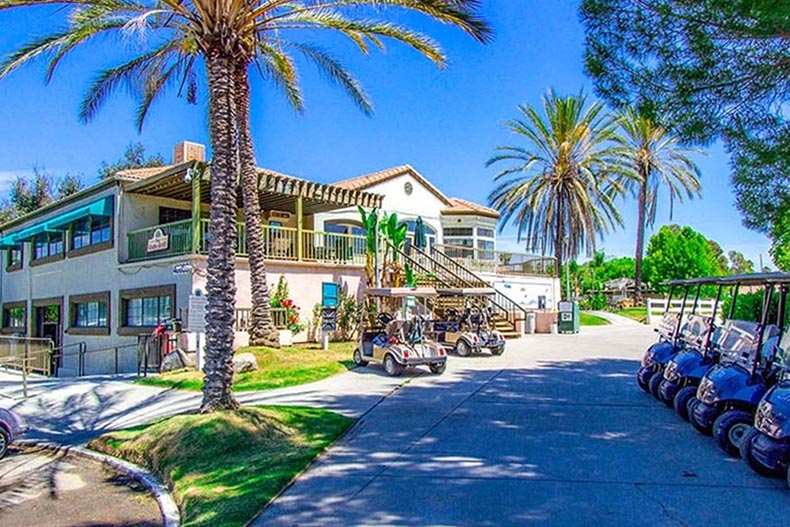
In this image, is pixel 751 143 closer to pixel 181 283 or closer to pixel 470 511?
pixel 470 511

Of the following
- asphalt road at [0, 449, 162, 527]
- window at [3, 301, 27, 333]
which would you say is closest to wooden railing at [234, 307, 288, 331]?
asphalt road at [0, 449, 162, 527]

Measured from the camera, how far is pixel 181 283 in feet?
53.7

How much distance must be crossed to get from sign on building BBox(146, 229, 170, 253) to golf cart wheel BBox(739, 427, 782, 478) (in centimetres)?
1521

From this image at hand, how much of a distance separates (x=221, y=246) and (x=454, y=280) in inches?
603

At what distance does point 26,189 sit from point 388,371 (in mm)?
37602

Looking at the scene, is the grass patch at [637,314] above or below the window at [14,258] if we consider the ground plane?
below

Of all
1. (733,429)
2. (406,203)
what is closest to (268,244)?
(406,203)

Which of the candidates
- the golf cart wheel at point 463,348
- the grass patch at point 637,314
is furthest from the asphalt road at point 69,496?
the grass patch at point 637,314

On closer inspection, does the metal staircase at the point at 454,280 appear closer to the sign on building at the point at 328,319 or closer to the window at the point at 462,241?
the sign on building at the point at 328,319

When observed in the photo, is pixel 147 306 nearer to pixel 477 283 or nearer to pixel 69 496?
pixel 69 496

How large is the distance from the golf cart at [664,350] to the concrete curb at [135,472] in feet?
24.5

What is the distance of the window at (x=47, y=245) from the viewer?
23.8 metres

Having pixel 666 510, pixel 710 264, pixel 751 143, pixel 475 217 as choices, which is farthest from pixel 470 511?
pixel 710 264

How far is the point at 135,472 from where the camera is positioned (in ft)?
24.7
